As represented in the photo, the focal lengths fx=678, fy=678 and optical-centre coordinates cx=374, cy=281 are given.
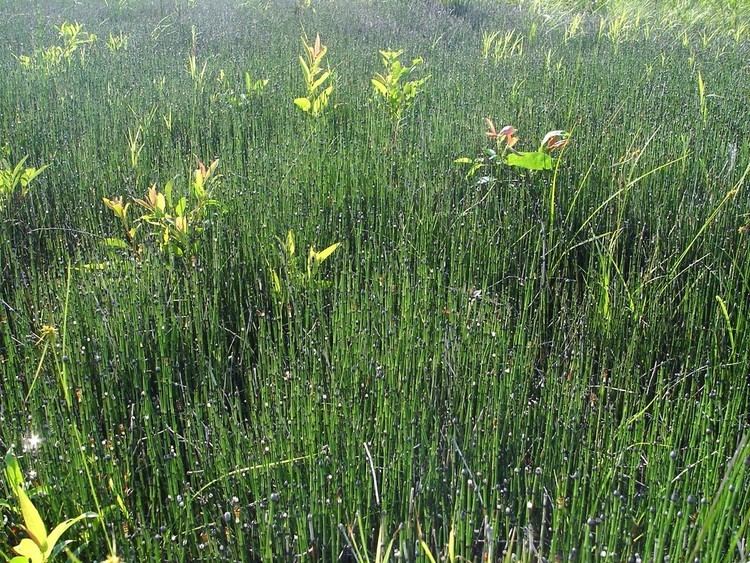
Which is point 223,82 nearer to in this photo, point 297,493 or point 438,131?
point 438,131

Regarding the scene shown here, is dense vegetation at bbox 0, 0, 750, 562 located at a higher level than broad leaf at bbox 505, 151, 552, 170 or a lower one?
lower

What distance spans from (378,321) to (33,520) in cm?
105

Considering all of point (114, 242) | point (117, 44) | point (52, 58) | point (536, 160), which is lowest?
point (114, 242)

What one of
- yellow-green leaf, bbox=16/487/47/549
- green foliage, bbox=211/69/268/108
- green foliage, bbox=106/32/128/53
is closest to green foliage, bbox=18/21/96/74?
green foliage, bbox=106/32/128/53

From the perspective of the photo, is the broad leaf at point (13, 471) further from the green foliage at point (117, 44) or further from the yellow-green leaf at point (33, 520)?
the green foliage at point (117, 44)

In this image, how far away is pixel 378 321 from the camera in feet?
6.11

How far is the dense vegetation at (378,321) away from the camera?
1.26m

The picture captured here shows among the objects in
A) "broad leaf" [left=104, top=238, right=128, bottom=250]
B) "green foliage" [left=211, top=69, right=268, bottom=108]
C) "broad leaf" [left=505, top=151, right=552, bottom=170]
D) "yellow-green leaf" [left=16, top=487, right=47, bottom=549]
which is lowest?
"yellow-green leaf" [left=16, top=487, right=47, bottom=549]

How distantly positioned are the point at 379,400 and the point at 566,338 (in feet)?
2.19

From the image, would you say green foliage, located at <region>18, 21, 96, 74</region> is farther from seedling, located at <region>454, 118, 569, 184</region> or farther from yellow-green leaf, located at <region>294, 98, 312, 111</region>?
seedling, located at <region>454, 118, 569, 184</region>

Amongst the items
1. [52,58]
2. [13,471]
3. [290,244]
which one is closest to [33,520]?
[13,471]

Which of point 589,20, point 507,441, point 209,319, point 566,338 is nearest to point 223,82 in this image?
point 209,319

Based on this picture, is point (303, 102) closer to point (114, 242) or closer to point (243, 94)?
point (243, 94)

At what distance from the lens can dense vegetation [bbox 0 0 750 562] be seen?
4.12 feet
